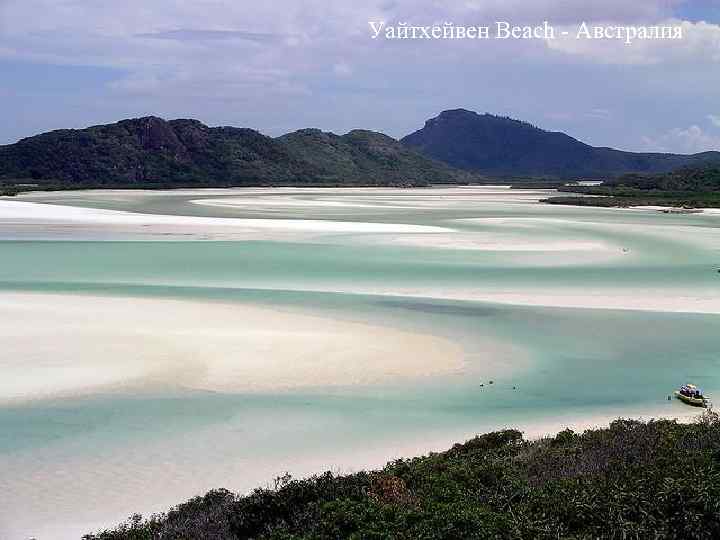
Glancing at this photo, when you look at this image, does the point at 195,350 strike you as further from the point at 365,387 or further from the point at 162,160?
the point at 162,160

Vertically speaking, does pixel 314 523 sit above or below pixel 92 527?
above

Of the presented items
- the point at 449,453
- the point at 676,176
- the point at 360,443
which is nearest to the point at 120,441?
the point at 360,443

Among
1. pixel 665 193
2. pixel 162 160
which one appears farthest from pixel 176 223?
pixel 162 160

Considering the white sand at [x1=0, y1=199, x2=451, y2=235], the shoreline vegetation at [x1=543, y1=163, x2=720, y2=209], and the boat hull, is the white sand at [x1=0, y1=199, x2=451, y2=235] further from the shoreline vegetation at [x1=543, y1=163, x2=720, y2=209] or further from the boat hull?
the shoreline vegetation at [x1=543, y1=163, x2=720, y2=209]

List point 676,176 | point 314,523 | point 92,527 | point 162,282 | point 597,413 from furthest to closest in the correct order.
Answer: point 676,176
point 162,282
point 597,413
point 92,527
point 314,523

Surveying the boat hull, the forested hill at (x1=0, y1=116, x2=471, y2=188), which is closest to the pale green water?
the boat hull

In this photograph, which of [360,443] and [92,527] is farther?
[360,443]

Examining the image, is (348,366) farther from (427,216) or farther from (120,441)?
(427,216)

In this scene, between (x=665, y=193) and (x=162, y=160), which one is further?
(x=162, y=160)
